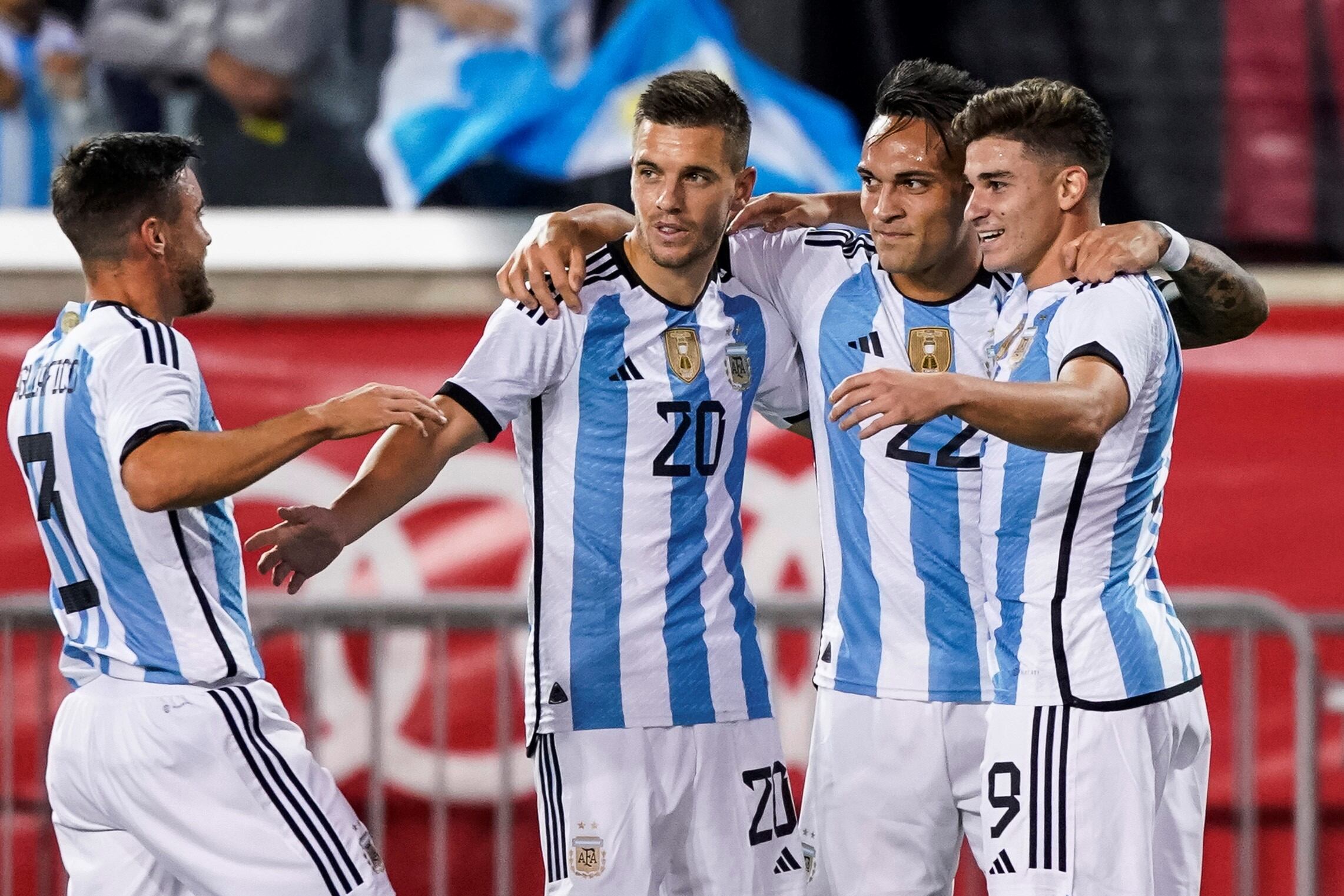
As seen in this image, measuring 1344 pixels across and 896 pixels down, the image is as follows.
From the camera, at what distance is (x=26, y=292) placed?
20.3ft

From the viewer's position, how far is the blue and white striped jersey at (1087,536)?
3201 mm

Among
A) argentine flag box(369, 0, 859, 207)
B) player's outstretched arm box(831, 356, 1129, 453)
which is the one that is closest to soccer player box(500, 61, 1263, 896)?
player's outstretched arm box(831, 356, 1129, 453)

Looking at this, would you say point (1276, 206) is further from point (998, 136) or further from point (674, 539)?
point (674, 539)

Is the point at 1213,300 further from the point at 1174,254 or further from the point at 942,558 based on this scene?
the point at 942,558

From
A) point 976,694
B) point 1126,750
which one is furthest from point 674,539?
point 1126,750

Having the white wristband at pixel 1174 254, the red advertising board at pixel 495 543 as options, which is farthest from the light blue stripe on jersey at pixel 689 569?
the red advertising board at pixel 495 543

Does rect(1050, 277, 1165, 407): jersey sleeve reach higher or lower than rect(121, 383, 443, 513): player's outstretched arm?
higher

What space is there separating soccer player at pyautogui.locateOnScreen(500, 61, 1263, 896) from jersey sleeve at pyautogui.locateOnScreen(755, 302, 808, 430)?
59mm

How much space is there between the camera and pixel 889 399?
277cm

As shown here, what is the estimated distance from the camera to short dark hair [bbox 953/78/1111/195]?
333 centimetres

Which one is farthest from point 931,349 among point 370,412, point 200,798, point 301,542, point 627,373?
point 200,798

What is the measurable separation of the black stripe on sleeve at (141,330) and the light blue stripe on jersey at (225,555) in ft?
0.53

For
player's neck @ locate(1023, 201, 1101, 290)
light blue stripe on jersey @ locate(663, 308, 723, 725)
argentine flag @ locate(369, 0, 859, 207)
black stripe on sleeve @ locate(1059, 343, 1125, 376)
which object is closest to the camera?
black stripe on sleeve @ locate(1059, 343, 1125, 376)

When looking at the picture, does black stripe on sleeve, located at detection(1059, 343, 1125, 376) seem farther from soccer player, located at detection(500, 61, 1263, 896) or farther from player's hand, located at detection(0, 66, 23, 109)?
player's hand, located at detection(0, 66, 23, 109)
